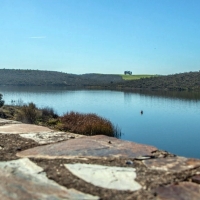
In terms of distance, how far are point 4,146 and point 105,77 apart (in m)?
106

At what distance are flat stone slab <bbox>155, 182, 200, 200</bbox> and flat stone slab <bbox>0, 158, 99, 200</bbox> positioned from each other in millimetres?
357

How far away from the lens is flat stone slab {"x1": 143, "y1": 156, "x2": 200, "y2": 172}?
212 centimetres

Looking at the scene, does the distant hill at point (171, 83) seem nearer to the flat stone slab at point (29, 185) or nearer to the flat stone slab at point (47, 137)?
the flat stone slab at point (47, 137)

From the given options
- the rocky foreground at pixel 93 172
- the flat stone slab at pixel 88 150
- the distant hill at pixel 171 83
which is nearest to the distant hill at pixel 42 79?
the distant hill at pixel 171 83

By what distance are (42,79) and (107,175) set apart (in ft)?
307

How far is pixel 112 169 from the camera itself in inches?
83.4

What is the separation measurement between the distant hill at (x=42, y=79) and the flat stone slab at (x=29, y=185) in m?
84.6

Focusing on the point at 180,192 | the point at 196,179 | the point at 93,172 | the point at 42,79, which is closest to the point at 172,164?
the point at 196,179

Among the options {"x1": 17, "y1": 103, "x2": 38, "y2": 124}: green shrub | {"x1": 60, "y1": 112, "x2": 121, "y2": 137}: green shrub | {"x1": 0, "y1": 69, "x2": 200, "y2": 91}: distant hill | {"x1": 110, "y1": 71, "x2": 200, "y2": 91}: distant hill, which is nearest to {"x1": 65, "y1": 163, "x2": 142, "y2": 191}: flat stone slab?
{"x1": 60, "y1": 112, "x2": 121, "y2": 137}: green shrub

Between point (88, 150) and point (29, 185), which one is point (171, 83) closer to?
point (88, 150)

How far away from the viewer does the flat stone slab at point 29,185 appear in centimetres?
177

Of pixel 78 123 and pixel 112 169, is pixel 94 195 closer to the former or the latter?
pixel 112 169

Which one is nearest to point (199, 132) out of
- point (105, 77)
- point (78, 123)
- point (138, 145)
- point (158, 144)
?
point (158, 144)

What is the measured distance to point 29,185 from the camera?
1.92 m
